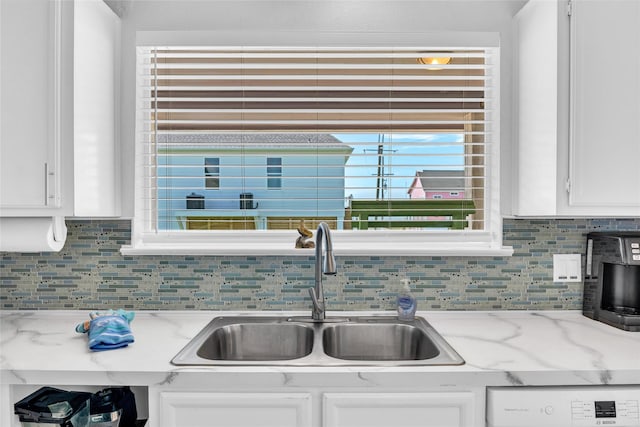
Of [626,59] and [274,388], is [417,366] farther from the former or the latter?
[626,59]

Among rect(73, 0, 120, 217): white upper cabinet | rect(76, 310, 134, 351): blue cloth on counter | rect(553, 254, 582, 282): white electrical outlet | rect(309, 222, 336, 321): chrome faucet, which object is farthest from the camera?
rect(553, 254, 582, 282): white electrical outlet

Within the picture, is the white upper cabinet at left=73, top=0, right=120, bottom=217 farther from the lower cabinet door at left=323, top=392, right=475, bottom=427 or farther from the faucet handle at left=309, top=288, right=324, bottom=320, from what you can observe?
the lower cabinet door at left=323, top=392, right=475, bottom=427

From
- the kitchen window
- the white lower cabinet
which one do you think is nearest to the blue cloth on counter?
the white lower cabinet

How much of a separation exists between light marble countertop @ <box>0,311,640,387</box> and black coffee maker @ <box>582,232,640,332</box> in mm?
80

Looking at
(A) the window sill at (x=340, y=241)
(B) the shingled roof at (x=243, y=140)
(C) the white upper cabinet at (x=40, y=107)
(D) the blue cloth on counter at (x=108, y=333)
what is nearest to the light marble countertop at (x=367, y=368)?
(D) the blue cloth on counter at (x=108, y=333)

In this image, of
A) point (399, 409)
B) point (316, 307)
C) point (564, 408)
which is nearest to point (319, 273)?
point (316, 307)

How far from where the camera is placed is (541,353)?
1500 millimetres

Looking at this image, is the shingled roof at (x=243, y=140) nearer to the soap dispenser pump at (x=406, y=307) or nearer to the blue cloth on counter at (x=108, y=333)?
the soap dispenser pump at (x=406, y=307)

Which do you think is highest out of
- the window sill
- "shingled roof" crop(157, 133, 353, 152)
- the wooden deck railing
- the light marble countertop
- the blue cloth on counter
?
"shingled roof" crop(157, 133, 353, 152)

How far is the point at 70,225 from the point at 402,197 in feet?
4.73

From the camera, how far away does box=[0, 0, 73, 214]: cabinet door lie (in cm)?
158

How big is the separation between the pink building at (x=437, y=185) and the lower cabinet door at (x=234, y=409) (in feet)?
3.52

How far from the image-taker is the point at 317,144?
2.08 metres

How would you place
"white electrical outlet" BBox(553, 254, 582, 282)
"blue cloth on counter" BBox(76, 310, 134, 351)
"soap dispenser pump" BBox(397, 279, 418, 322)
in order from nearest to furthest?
"blue cloth on counter" BBox(76, 310, 134, 351) < "soap dispenser pump" BBox(397, 279, 418, 322) < "white electrical outlet" BBox(553, 254, 582, 282)
